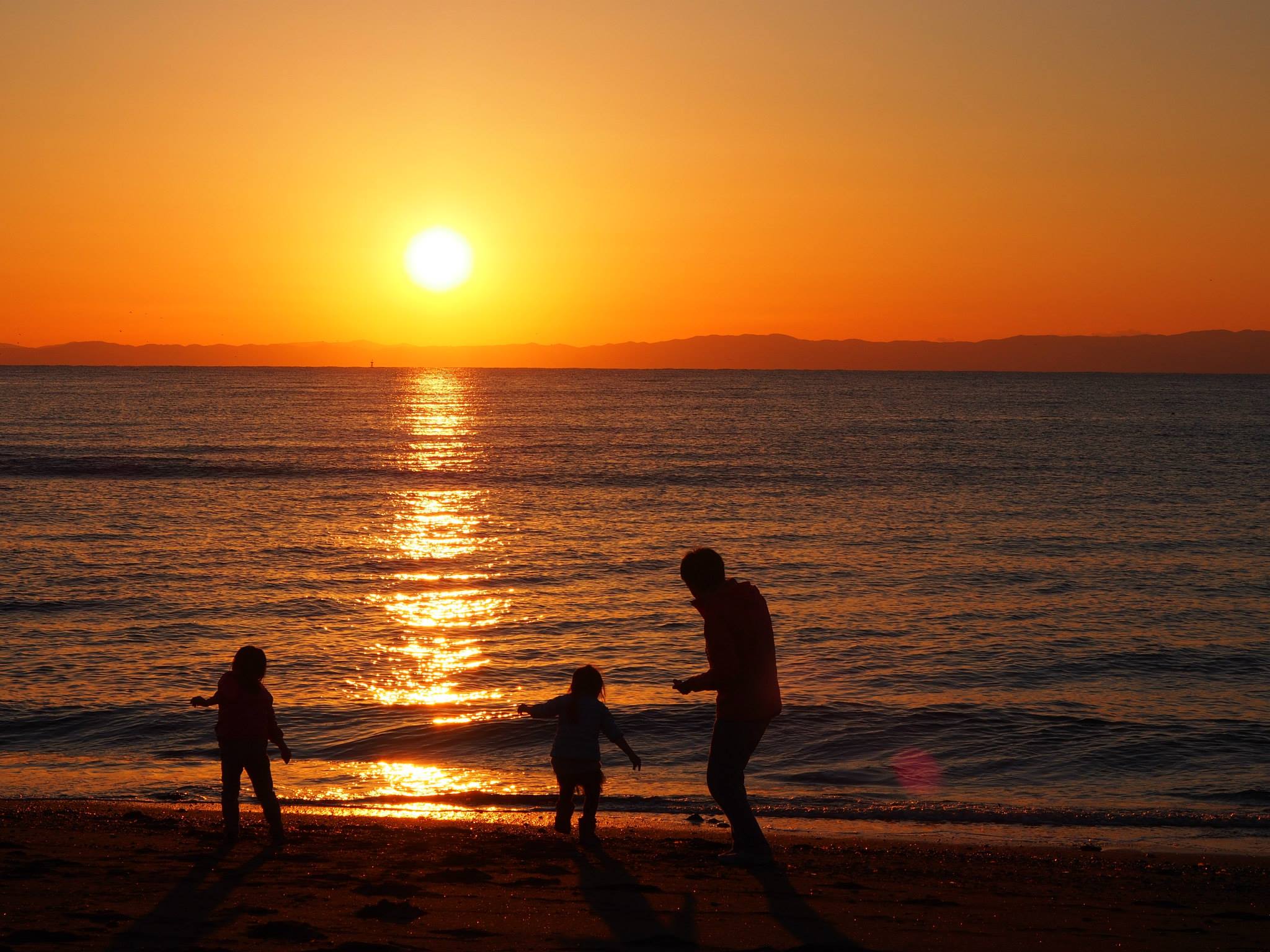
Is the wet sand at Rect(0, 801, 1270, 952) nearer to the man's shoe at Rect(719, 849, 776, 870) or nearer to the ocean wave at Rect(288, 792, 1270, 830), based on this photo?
the man's shoe at Rect(719, 849, 776, 870)

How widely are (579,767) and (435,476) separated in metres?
40.5

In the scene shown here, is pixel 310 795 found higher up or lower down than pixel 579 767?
lower down

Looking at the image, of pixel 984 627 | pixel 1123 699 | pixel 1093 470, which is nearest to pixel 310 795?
pixel 1123 699

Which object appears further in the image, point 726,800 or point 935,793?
point 935,793

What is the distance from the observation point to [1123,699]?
1287 centimetres

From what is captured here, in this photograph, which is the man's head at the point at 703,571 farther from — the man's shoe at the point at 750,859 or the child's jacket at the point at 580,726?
the man's shoe at the point at 750,859

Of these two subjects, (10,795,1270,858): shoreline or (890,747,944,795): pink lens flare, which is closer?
(10,795,1270,858): shoreline

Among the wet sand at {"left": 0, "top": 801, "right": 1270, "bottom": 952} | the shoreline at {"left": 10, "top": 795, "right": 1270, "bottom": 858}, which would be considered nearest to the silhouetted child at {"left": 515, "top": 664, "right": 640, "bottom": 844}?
the wet sand at {"left": 0, "top": 801, "right": 1270, "bottom": 952}

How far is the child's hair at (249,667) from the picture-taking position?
7316 mm

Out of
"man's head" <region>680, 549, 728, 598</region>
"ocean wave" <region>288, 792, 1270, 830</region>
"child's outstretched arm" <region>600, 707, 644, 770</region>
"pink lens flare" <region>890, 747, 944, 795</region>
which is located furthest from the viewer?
"pink lens flare" <region>890, 747, 944, 795</region>

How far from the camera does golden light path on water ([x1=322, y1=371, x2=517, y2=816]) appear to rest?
10.2 metres

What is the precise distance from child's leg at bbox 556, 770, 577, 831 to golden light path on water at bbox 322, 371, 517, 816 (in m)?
1.89

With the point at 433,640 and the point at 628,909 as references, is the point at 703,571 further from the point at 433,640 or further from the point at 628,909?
the point at 433,640

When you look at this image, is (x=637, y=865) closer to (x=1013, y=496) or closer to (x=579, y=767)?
(x=579, y=767)
